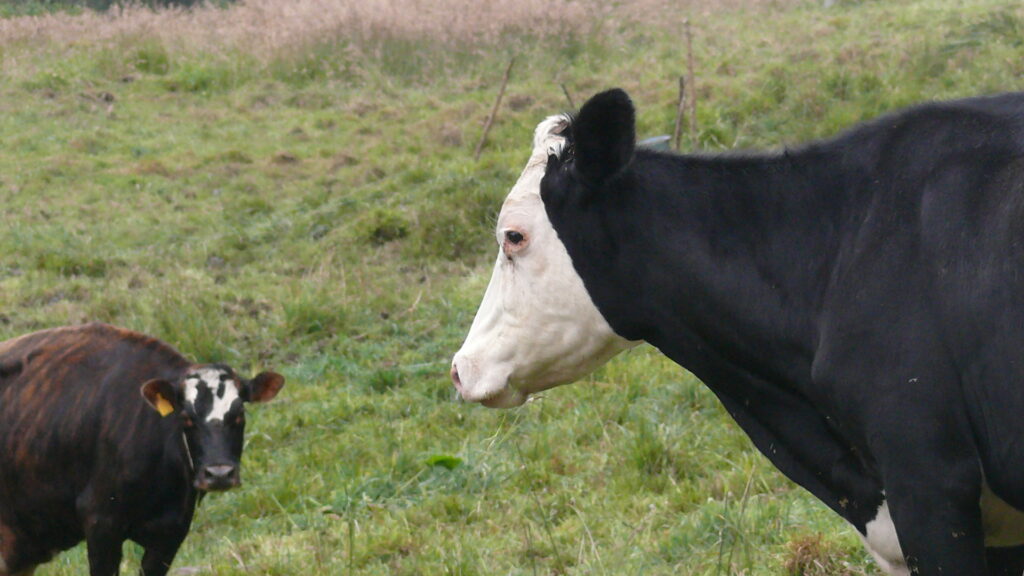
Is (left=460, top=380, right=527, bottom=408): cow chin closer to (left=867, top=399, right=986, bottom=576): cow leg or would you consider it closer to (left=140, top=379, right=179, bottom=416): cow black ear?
(left=867, top=399, right=986, bottom=576): cow leg

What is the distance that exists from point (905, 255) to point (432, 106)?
13.1 m

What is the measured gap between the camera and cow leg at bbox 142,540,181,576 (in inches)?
232

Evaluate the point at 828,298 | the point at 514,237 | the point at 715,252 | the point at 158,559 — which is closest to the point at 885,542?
the point at 828,298

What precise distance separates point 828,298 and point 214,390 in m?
3.75

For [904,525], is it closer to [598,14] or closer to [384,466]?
[384,466]

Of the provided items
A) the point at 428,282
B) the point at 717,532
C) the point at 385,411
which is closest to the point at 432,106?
the point at 428,282

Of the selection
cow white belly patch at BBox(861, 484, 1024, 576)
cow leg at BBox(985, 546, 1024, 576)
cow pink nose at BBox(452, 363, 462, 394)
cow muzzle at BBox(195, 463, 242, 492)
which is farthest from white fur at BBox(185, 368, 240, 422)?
cow leg at BBox(985, 546, 1024, 576)

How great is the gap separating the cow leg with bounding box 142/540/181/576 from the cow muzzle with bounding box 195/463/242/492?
388 millimetres

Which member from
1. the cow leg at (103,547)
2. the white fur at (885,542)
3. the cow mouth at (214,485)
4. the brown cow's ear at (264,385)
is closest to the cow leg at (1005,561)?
the white fur at (885,542)

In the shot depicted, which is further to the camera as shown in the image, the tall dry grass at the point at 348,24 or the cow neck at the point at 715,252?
the tall dry grass at the point at 348,24

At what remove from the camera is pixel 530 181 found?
3.48m

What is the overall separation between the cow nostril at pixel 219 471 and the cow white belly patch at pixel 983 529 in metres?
3.38

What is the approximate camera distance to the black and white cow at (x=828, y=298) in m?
2.70

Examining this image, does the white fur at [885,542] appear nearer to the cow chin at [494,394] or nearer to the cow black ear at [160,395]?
the cow chin at [494,394]
